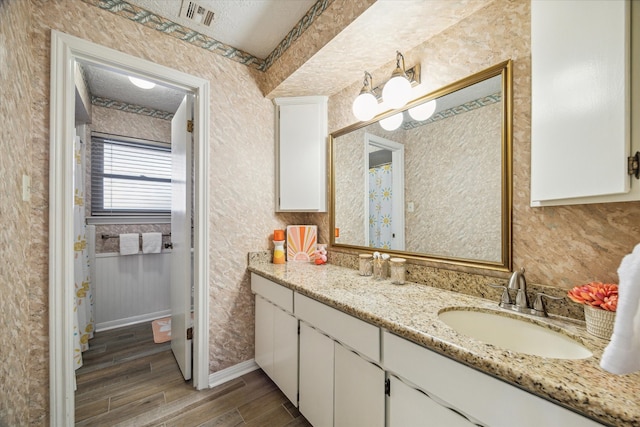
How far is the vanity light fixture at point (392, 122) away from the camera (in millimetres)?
1585

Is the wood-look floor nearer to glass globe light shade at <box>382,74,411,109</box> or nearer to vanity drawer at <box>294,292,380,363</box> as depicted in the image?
vanity drawer at <box>294,292,380,363</box>

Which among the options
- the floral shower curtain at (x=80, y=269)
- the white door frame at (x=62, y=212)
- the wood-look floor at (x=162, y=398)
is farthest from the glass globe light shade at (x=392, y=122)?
the floral shower curtain at (x=80, y=269)

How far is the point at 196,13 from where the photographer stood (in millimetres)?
1618

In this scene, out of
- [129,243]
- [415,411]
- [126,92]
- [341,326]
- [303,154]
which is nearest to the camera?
[415,411]

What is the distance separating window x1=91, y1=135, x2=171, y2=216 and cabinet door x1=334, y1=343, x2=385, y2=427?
3.05 m

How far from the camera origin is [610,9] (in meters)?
0.73

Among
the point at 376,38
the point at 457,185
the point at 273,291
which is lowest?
the point at 273,291

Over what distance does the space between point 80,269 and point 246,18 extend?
2.44 meters

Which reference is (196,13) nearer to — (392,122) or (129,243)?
(392,122)

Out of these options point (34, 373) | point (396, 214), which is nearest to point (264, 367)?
point (34, 373)

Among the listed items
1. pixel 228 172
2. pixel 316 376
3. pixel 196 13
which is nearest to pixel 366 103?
pixel 228 172

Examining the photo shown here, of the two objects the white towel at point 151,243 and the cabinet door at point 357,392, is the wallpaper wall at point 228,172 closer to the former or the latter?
the cabinet door at point 357,392

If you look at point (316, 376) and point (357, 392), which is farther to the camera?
point (316, 376)

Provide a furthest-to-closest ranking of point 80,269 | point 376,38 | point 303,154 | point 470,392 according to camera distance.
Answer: point 80,269 < point 303,154 < point 376,38 < point 470,392
